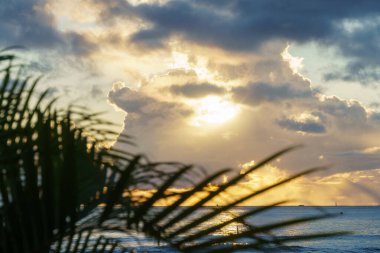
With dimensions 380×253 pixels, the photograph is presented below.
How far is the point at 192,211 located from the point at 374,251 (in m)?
64.9

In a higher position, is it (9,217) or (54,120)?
(54,120)

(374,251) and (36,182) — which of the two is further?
(374,251)

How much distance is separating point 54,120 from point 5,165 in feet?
0.60

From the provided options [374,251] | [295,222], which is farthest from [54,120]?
[374,251]

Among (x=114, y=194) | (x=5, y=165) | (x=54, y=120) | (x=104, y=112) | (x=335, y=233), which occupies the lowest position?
(x=335, y=233)

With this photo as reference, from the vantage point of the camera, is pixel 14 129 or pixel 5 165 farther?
pixel 14 129

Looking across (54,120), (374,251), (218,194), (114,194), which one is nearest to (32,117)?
(54,120)

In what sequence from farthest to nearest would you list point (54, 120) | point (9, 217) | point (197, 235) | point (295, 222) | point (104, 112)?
point (104, 112)
point (54, 120)
point (9, 217)
point (197, 235)
point (295, 222)

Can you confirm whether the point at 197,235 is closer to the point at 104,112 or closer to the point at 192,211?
the point at 192,211

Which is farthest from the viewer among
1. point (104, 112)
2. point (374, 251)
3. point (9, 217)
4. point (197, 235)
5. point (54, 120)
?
point (374, 251)

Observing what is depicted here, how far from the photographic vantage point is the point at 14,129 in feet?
6.22

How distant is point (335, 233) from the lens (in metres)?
1.32

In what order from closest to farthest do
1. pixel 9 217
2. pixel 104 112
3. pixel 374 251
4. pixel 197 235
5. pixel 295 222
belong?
pixel 295 222 < pixel 197 235 < pixel 9 217 < pixel 104 112 < pixel 374 251

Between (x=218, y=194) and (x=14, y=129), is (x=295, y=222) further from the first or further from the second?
(x=14, y=129)
